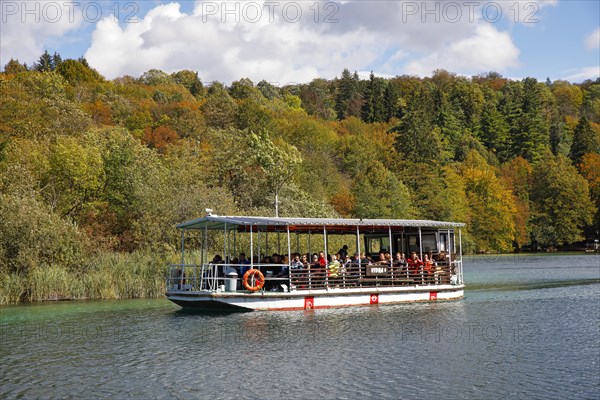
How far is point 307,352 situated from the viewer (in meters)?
21.0

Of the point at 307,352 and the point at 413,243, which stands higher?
the point at 413,243

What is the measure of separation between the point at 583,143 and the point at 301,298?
98558mm

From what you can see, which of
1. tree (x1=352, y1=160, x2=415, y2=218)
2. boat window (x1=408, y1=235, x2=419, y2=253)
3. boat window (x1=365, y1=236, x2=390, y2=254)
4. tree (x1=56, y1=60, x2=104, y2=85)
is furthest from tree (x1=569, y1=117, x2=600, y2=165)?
boat window (x1=408, y1=235, x2=419, y2=253)

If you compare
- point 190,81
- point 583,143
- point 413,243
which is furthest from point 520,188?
point 413,243

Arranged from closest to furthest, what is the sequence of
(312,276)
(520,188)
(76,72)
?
(312,276) < (520,188) < (76,72)

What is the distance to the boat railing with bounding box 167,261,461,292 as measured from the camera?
29891 mm

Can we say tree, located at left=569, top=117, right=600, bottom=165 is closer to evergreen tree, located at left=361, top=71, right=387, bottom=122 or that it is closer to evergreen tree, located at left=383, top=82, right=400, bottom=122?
evergreen tree, located at left=383, top=82, right=400, bottom=122

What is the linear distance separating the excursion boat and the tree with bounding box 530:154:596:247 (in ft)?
233

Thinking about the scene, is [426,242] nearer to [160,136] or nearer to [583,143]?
[160,136]

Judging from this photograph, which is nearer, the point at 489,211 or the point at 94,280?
the point at 94,280

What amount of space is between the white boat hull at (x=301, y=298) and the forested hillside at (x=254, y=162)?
8.99 m

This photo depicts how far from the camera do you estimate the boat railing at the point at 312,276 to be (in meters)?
29.9

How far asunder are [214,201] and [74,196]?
35.6ft

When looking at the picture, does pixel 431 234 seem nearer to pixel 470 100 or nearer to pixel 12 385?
pixel 12 385
